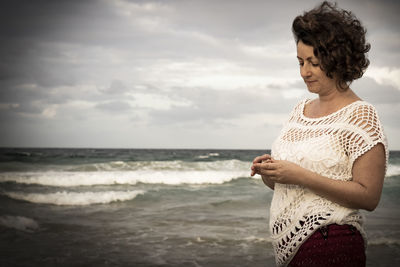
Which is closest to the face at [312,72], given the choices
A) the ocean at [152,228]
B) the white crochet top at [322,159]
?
the white crochet top at [322,159]

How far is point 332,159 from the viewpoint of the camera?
5.57ft

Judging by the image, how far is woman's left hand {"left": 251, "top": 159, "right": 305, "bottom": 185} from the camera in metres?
1.68

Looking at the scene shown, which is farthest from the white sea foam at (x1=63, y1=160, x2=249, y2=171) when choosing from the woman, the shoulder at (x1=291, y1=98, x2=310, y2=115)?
the woman

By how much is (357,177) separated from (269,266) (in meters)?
4.04

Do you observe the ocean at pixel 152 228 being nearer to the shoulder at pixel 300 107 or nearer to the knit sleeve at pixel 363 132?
the shoulder at pixel 300 107

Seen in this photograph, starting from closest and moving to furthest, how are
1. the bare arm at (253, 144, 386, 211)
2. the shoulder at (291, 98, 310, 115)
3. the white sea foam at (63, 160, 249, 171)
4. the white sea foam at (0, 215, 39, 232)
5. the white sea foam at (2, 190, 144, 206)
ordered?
the bare arm at (253, 144, 386, 211) → the shoulder at (291, 98, 310, 115) → the white sea foam at (0, 215, 39, 232) → the white sea foam at (2, 190, 144, 206) → the white sea foam at (63, 160, 249, 171)

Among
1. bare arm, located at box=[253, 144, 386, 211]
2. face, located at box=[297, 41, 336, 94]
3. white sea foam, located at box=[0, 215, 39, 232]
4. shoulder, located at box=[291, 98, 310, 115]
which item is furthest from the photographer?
white sea foam, located at box=[0, 215, 39, 232]

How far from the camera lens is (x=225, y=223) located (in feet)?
25.8

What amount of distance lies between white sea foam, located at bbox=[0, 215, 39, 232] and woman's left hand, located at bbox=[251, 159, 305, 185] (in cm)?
668

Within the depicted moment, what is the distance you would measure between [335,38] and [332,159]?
1.79 feet

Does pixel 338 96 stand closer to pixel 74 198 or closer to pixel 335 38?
pixel 335 38

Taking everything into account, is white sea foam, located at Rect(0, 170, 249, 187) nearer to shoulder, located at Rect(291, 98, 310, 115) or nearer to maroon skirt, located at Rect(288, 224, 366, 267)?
shoulder, located at Rect(291, 98, 310, 115)

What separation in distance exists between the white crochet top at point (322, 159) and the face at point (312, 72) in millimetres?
139

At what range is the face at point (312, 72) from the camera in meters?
1.76
